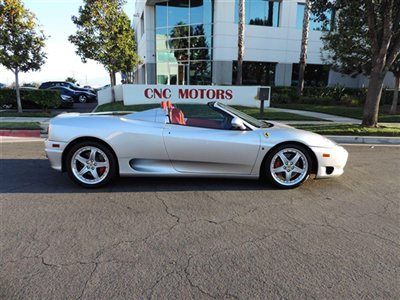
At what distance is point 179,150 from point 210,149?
434 mm

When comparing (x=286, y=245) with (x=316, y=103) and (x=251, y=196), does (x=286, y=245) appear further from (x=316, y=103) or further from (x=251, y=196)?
(x=316, y=103)

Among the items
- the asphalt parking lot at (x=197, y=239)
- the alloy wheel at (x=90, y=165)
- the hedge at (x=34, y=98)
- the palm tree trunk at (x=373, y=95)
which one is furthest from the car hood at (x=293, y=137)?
the hedge at (x=34, y=98)

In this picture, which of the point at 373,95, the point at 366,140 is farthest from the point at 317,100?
the point at 366,140

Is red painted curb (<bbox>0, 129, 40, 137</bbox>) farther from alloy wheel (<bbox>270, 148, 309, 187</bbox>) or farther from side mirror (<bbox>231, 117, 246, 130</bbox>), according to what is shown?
alloy wheel (<bbox>270, 148, 309, 187</bbox>)

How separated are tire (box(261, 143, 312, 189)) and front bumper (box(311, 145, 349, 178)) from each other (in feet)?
0.48

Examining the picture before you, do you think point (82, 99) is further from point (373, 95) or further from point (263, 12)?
point (373, 95)

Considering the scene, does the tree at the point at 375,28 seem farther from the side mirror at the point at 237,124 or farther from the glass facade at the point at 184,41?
the glass facade at the point at 184,41

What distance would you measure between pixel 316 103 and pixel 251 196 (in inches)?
654

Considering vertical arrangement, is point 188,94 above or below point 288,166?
above

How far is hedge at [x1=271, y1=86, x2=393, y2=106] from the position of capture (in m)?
19.7

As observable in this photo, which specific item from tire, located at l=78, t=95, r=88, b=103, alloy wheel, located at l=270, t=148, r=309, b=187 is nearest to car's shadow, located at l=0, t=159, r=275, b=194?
alloy wheel, located at l=270, t=148, r=309, b=187

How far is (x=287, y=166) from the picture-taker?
479 cm

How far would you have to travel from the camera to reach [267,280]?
265 cm

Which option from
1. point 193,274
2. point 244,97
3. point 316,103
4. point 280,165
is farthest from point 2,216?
point 316,103
